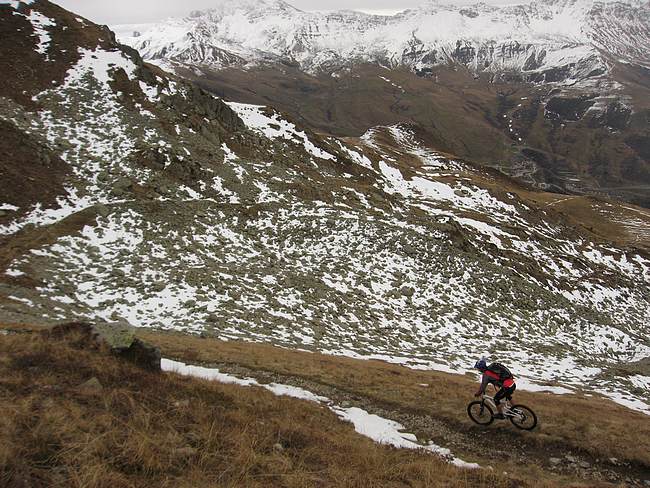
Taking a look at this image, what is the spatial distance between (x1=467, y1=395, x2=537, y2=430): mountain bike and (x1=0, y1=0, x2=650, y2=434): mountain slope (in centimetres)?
1130

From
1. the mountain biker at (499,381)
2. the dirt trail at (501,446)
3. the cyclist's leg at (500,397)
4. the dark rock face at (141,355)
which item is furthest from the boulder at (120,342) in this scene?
the cyclist's leg at (500,397)

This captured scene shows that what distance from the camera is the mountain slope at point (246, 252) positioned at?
26531 mm

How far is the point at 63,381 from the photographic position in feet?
29.5

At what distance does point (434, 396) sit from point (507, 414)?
3.69 meters

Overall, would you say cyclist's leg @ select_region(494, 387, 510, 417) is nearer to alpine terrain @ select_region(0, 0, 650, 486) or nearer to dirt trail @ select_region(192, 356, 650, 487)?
dirt trail @ select_region(192, 356, 650, 487)

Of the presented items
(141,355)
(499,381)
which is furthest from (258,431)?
(499,381)

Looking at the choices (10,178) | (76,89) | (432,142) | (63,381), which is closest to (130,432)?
(63,381)

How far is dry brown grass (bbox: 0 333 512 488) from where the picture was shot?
20.6 ft

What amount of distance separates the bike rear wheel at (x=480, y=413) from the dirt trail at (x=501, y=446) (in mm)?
234

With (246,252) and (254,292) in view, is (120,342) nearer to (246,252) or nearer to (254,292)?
(254,292)

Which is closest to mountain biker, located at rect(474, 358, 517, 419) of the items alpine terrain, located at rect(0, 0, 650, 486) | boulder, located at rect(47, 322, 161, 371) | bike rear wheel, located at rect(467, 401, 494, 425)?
bike rear wheel, located at rect(467, 401, 494, 425)

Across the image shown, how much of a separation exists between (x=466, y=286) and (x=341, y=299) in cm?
1298

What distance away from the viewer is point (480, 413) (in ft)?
47.8

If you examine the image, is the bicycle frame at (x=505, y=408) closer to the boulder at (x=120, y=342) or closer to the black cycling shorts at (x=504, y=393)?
the black cycling shorts at (x=504, y=393)
